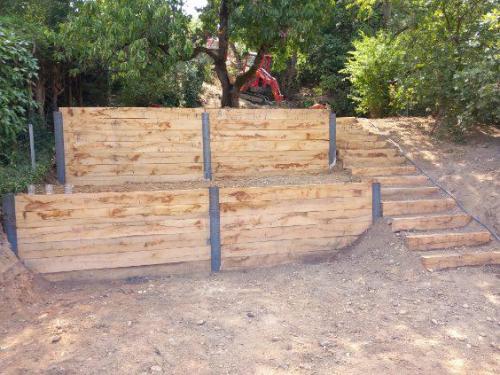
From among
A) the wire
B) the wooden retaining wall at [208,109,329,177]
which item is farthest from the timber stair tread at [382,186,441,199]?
the wooden retaining wall at [208,109,329,177]

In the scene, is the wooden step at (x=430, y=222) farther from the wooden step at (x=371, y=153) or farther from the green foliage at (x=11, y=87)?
Result: the green foliage at (x=11, y=87)

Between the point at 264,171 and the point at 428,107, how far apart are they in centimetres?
470

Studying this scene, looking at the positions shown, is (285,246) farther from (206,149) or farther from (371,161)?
(371,161)

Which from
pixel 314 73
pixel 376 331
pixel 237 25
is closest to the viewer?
pixel 376 331

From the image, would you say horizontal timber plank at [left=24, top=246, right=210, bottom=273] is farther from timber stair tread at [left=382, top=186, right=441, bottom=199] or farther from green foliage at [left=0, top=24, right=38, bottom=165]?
timber stair tread at [left=382, top=186, right=441, bottom=199]

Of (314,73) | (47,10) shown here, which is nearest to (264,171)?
(47,10)

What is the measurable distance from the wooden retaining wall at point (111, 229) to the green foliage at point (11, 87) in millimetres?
1392

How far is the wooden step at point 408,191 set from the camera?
6906 millimetres

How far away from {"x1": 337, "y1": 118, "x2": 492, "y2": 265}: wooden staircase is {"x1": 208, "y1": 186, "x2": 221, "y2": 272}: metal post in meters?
2.40

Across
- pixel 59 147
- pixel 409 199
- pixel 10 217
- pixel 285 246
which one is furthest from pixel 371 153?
pixel 10 217

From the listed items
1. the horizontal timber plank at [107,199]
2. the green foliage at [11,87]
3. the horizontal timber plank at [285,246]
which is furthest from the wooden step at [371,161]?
the green foliage at [11,87]

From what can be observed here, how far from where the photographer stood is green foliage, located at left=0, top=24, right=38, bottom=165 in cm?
585

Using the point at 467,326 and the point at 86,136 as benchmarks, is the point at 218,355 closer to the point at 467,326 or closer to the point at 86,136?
the point at 467,326

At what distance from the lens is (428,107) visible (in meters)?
9.92
